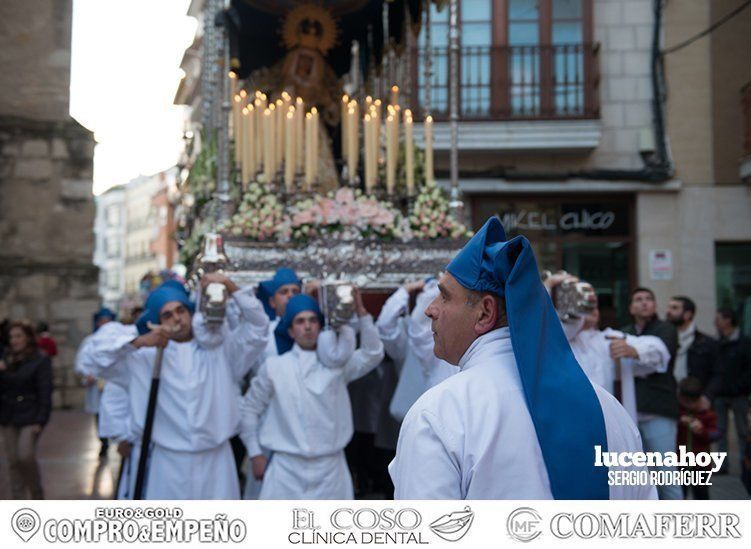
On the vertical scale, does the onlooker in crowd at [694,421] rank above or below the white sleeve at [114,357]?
below

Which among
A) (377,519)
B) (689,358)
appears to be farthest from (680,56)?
(377,519)

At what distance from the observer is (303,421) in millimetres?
5461

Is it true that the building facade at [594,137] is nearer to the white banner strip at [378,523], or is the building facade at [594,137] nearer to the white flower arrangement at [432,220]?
the white flower arrangement at [432,220]

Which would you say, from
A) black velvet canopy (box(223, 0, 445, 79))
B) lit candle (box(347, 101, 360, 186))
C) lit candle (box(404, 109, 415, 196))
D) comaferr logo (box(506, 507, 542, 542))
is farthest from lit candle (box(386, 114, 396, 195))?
comaferr logo (box(506, 507, 542, 542))

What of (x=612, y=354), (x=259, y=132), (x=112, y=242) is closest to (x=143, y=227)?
(x=112, y=242)

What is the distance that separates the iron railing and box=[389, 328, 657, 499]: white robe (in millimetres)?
12988

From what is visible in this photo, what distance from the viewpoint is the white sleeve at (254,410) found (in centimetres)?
564

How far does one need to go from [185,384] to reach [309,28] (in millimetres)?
5181

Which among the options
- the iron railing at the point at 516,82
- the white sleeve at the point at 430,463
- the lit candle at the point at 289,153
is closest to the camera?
the white sleeve at the point at 430,463

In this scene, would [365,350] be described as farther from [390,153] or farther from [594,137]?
Result: [594,137]

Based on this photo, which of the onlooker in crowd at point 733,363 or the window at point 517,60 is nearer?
the onlooker in crowd at point 733,363

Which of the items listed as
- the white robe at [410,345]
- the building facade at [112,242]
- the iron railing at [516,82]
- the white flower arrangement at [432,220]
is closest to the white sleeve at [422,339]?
the white robe at [410,345]

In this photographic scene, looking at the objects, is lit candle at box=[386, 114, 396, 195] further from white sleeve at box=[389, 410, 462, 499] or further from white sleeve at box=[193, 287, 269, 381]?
white sleeve at box=[389, 410, 462, 499]

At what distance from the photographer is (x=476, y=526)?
2523mm
